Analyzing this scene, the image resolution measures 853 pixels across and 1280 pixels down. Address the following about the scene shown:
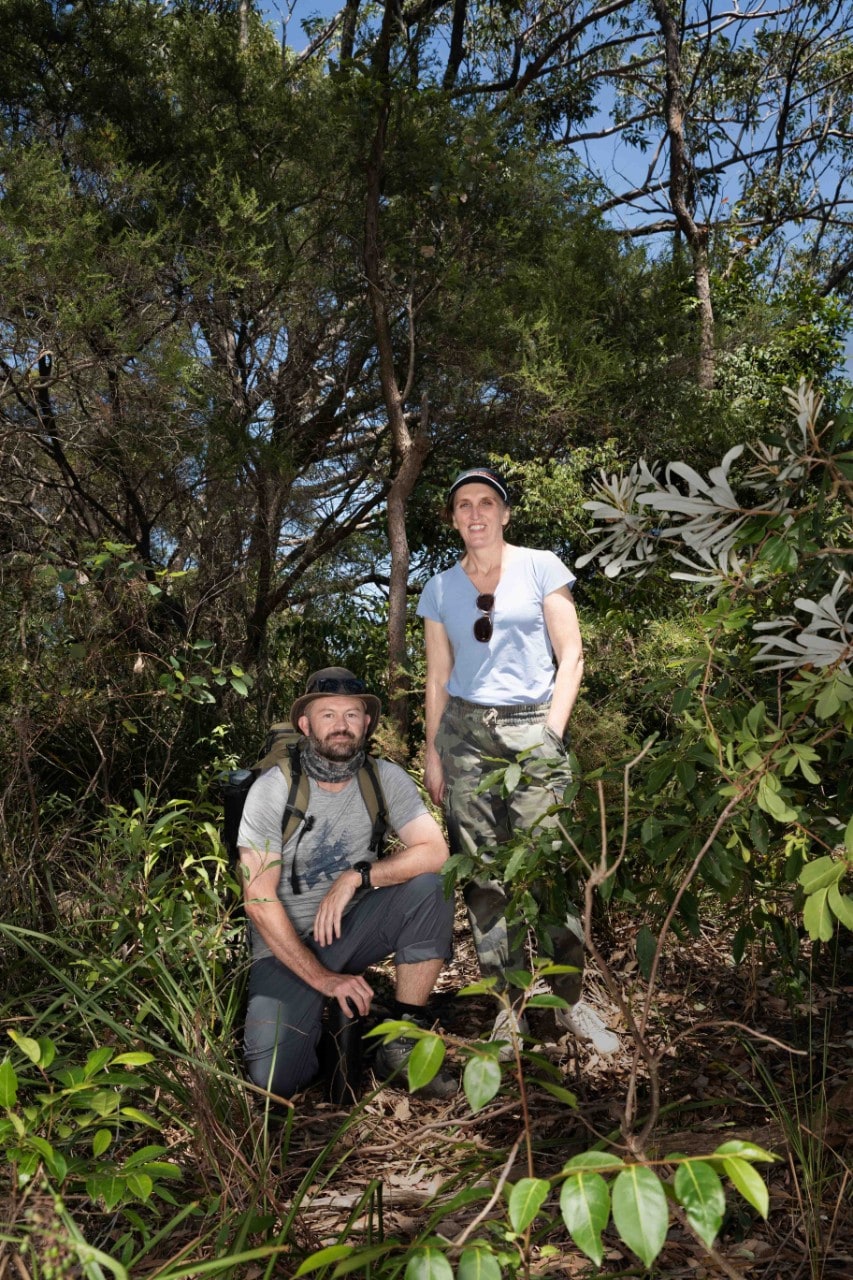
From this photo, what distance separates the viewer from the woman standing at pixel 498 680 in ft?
11.0

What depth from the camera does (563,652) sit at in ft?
11.0

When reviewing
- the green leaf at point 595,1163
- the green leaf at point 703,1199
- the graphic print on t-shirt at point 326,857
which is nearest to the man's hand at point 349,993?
the graphic print on t-shirt at point 326,857

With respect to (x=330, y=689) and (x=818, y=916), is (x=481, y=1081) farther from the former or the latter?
(x=330, y=689)

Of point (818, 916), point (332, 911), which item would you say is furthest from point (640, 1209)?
point (332, 911)

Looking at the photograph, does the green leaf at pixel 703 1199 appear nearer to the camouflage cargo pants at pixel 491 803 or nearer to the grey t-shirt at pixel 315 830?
the camouflage cargo pants at pixel 491 803

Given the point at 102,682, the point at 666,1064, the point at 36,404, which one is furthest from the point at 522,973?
the point at 36,404

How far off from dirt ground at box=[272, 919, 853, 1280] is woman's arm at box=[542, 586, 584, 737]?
81 centimetres

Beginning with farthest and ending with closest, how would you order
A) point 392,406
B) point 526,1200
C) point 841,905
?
1. point 392,406
2. point 841,905
3. point 526,1200

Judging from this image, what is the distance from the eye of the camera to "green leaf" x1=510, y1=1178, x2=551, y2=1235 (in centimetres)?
118

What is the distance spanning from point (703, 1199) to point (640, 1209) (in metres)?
0.07

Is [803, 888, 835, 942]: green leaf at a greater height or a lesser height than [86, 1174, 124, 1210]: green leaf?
greater

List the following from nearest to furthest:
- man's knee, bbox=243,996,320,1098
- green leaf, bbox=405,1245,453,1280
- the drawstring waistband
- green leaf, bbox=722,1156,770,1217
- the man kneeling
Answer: green leaf, bbox=722,1156,770,1217
green leaf, bbox=405,1245,453,1280
man's knee, bbox=243,996,320,1098
the man kneeling
the drawstring waistband

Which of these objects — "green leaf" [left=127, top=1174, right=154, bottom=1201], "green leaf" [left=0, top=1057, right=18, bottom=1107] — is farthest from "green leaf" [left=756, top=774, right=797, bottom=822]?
"green leaf" [left=0, top=1057, right=18, bottom=1107]

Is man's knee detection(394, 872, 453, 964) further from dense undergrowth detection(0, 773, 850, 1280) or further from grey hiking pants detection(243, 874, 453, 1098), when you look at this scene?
dense undergrowth detection(0, 773, 850, 1280)
